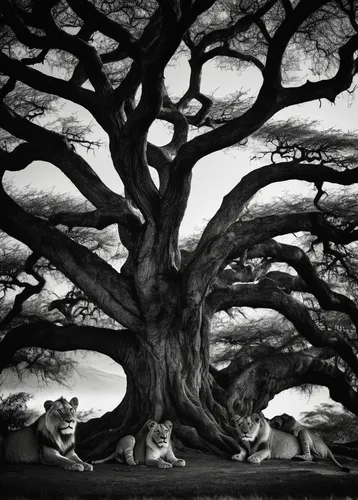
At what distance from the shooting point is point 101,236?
15734 mm

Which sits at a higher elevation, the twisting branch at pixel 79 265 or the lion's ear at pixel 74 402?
the twisting branch at pixel 79 265

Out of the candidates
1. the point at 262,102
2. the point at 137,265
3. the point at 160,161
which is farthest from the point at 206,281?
the point at 160,161

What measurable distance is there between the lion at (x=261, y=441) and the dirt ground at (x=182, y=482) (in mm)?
529

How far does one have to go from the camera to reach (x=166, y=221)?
10.2m

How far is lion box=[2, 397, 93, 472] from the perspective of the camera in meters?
7.73

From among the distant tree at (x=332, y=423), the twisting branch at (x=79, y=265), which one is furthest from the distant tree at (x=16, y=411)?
the distant tree at (x=332, y=423)

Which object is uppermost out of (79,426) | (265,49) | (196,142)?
(265,49)

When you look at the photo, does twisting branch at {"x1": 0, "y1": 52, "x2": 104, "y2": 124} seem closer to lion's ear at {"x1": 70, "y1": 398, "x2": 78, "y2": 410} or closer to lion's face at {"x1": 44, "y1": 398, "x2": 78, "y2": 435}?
lion's ear at {"x1": 70, "y1": 398, "x2": 78, "y2": 410}

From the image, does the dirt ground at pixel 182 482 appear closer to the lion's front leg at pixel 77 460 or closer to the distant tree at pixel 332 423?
the lion's front leg at pixel 77 460

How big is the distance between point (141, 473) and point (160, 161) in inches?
258

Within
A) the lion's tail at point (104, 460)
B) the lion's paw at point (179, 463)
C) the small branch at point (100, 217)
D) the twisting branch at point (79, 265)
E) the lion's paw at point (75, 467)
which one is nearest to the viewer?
the lion's paw at point (75, 467)

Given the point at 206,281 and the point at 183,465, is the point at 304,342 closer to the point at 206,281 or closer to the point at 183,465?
the point at 206,281

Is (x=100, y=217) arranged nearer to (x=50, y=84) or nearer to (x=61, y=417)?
(x=50, y=84)

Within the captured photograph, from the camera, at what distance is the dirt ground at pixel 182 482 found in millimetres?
6242
